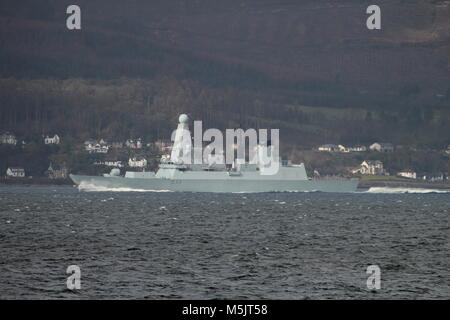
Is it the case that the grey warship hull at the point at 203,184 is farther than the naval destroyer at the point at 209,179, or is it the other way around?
the naval destroyer at the point at 209,179

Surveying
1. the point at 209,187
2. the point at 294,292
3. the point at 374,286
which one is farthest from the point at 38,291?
the point at 209,187

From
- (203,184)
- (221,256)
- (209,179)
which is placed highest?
(209,179)

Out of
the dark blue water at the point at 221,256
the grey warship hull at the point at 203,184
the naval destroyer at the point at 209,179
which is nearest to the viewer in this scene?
the dark blue water at the point at 221,256

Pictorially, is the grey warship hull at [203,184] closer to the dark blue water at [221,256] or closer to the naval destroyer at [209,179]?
the naval destroyer at [209,179]

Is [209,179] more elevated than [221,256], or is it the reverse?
[209,179]

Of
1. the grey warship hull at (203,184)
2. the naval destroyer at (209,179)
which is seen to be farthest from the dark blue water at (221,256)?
the naval destroyer at (209,179)

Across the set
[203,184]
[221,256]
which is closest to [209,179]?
[203,184]

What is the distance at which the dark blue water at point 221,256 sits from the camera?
107ft

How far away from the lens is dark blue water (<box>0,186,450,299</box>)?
32.7m

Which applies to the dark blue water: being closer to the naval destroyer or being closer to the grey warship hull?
the grey warship hull

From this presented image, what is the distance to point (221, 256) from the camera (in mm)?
43000

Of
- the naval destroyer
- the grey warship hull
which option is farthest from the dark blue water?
the naval destroyer

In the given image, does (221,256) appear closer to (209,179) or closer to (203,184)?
(203,184)

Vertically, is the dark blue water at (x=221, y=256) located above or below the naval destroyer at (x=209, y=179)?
below
